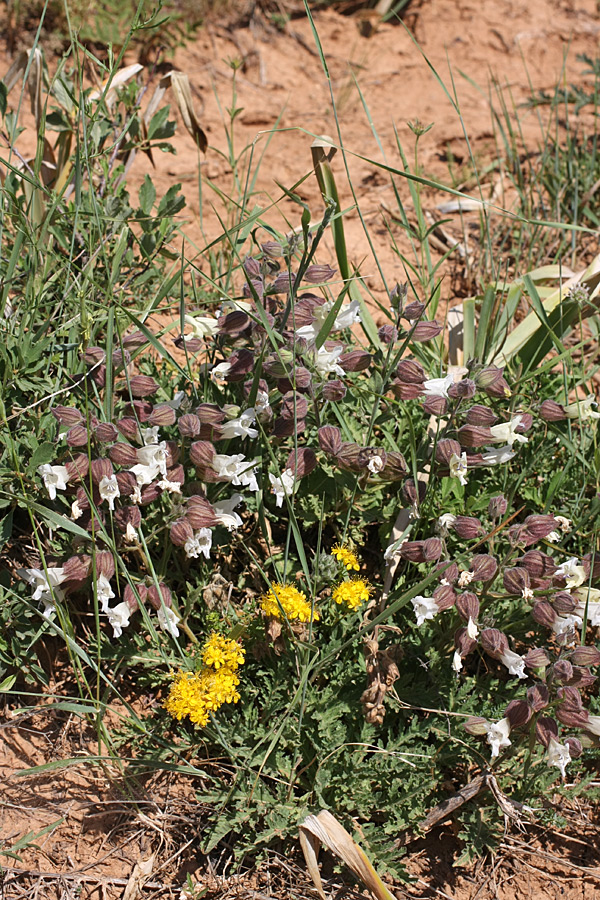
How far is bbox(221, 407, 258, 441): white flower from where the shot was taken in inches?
87.2

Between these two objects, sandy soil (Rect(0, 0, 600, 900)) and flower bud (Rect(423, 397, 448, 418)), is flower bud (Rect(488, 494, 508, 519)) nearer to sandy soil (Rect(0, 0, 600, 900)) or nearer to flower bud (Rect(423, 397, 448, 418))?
flower bud (Rect(423, 397, 448, 418))

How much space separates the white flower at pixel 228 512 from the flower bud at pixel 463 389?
70 centimetres

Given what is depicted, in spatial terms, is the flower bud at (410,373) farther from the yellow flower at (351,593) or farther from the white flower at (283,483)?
the yellow flower at (351,593)

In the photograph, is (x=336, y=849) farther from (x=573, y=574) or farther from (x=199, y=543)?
(x=573, y=574)

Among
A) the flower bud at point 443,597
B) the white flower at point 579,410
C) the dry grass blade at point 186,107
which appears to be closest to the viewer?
the flower bud at point 443,597

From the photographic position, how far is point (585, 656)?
6.66ft

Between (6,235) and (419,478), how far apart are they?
1.89 metres

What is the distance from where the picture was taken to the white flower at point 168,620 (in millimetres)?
2074

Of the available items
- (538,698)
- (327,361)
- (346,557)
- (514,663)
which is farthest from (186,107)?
(538,698)

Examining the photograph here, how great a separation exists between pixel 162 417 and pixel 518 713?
49.8 inches

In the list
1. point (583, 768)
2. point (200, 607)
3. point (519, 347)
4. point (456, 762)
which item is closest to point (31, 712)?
point (200, 607)

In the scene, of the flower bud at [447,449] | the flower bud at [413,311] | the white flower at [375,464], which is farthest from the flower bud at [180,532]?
the flower bud at [413,311]

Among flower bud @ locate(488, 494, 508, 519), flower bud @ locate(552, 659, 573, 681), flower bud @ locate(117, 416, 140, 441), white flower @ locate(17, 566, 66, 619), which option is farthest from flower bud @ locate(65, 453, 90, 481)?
flower bud @ locate(552, 659, 573, 681)

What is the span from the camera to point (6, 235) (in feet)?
9.98
